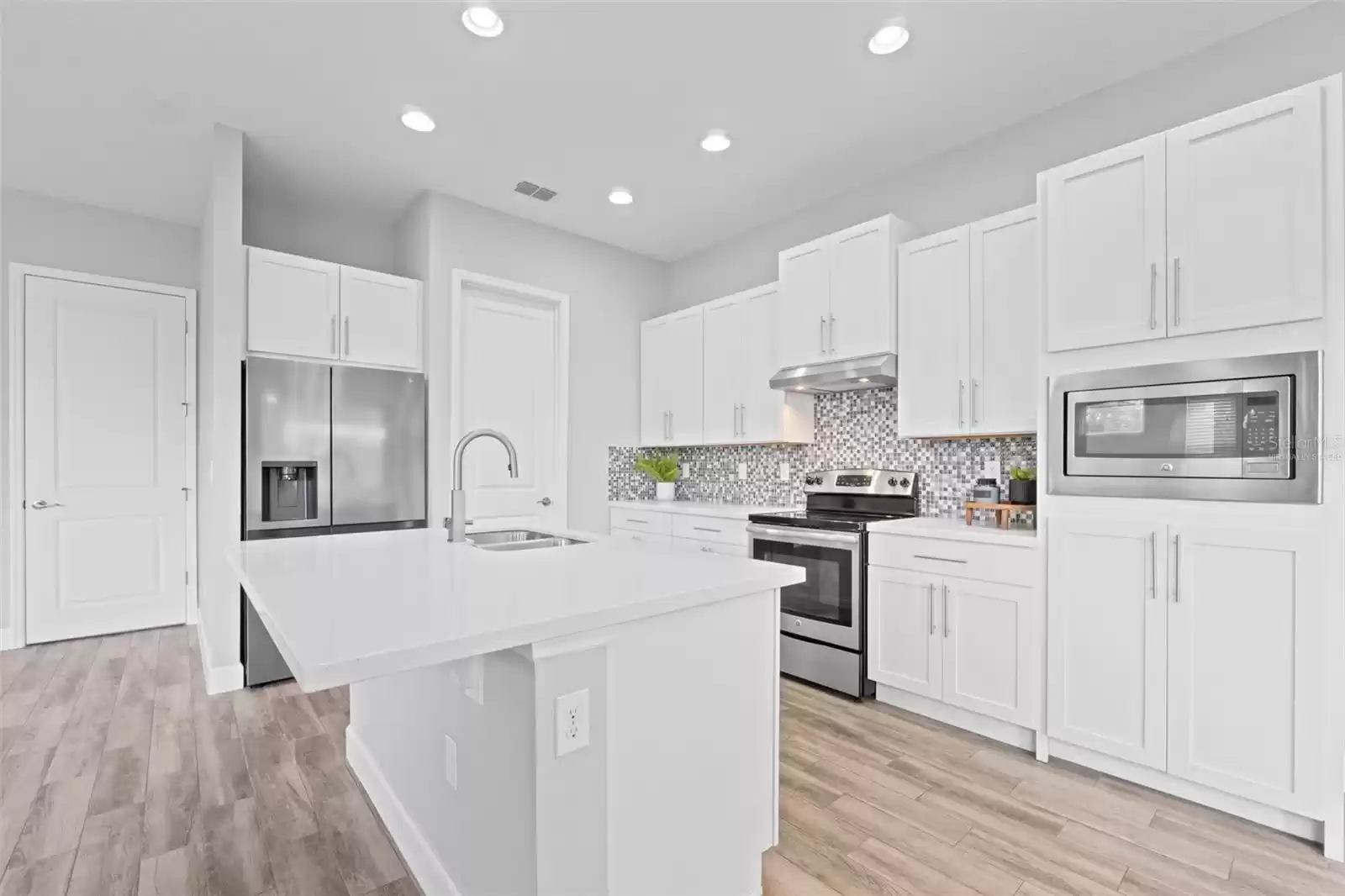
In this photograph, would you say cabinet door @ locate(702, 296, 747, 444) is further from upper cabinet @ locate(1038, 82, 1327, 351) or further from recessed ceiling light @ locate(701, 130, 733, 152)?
upper cabinet @ locate(1038, 82, 1327, 351)

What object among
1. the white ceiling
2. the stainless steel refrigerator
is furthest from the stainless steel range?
the stainless steel refrigerator

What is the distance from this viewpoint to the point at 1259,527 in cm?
194

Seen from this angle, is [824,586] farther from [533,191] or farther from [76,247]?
[76,247]

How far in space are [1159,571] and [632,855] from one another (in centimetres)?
197

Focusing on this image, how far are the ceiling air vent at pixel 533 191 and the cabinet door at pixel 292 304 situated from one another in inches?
45.2

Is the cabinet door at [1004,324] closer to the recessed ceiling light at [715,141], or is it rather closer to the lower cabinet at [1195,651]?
the lower cabinet at [1195,651]

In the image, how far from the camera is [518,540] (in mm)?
2574

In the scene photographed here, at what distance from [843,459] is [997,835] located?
7.35 feet

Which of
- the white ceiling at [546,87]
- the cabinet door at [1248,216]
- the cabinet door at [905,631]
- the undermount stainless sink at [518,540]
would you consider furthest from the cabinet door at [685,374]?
the cabinet door at [1248,216]

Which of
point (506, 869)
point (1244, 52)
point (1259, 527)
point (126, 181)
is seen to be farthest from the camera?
point (126, 181)

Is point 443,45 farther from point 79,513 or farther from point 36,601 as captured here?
point 36,601

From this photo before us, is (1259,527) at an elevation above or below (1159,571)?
above

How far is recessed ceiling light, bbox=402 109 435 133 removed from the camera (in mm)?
2969

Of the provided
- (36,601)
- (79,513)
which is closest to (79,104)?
(79,513)
